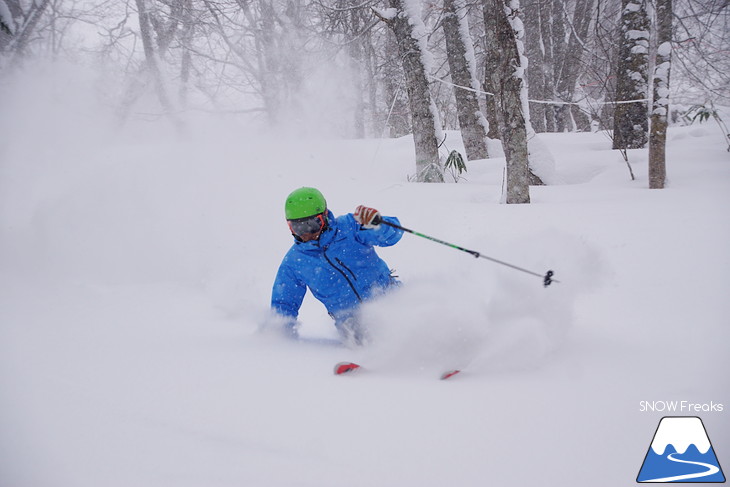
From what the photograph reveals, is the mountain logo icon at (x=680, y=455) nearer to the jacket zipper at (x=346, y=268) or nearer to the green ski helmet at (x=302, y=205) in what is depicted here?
the jacket zipper at (x=346, y=268)

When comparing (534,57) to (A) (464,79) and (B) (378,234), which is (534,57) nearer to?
(A) (464,79)

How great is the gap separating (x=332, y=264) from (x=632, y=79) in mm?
7758

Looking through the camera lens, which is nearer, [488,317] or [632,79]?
[488,317]

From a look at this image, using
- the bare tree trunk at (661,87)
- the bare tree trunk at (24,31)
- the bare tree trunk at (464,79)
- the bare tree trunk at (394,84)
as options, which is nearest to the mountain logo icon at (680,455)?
the bare tree trunk at (661,87)

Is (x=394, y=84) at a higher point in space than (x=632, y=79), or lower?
higher

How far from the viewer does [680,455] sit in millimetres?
1731

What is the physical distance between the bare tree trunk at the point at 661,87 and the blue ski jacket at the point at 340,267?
469 cm

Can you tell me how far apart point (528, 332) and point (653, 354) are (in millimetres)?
656

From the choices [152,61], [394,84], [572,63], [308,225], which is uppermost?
[152,61]

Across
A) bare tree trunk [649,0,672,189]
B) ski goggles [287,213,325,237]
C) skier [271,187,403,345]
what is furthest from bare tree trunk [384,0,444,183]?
ski goggles [287,213,325,237]

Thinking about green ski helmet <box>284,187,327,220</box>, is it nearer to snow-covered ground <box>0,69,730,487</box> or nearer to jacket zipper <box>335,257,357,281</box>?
jacket zipper <box>335,257,357,281</box>

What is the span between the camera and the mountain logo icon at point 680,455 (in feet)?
5.27

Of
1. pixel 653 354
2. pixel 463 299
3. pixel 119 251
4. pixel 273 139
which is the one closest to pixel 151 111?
pixel 273 139

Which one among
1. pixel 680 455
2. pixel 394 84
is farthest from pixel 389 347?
pixel 394 84
